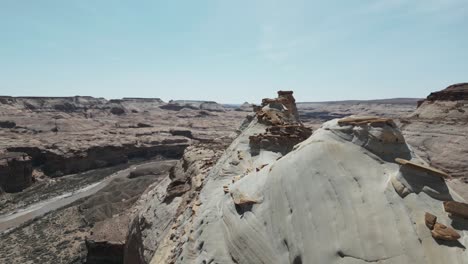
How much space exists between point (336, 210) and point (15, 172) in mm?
43701

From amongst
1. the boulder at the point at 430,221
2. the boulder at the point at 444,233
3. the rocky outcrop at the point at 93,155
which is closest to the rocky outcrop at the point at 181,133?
the rocky outcrop at the point at 93,155

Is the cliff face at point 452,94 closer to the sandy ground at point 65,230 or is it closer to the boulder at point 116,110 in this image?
the sandy ground at point 65,230

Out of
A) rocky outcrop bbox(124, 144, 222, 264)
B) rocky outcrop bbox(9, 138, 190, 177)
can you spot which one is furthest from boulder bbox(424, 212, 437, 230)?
rocky outcrop bbox(9, 138, 190, 177)

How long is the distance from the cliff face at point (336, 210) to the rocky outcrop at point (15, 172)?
3721 centimetres

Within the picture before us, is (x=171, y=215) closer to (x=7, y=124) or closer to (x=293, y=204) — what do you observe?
(x=293, y=204)

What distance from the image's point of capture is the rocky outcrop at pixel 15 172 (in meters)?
41.0

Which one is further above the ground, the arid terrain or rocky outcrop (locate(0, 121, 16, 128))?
the arid terrain

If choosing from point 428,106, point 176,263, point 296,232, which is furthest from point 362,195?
point 428,106

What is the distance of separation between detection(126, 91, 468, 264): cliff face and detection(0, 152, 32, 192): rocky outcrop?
122ft

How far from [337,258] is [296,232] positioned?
1.17m

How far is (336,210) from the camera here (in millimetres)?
7465

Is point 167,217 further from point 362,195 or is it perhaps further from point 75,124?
point 75,124

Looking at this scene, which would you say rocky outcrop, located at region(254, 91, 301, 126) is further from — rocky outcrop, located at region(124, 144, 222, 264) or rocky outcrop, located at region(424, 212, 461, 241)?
rocky outcrop, located at region(424, 212, 461, 241)

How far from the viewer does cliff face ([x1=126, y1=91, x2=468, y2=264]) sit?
6.62 meters
